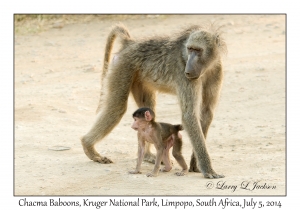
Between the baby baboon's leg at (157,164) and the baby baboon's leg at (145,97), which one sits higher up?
the baby baboon's leg at (145,97)

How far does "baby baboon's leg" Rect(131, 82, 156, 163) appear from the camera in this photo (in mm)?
8233

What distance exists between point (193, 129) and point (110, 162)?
4.44ft

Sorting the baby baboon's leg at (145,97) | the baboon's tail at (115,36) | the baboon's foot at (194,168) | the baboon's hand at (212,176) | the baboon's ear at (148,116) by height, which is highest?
the baboon's tail at (115,36)

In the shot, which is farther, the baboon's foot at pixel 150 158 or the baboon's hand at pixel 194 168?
the baboon's foot at pixel 150 158

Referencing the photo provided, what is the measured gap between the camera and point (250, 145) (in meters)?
8.72

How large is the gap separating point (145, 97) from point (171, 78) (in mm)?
825

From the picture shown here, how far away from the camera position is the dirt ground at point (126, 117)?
703 centimetres

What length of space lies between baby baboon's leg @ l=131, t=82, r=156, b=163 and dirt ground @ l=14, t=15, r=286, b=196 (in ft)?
0.63

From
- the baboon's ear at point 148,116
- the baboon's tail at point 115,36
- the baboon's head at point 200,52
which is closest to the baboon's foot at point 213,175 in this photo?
the baboon's ear at point 148,116

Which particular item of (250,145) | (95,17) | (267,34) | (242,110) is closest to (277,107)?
(242,110)

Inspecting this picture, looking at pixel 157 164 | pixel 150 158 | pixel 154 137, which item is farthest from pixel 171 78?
pixel 150 158

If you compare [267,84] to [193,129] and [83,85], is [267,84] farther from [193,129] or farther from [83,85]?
[193,129]

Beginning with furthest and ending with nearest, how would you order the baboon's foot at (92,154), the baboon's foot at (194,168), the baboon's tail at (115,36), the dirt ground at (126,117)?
the baboon's tail at (115,36)
the baboon's foot at (92,154)
the baboon's foot at (194,168)
the dirt ground at (126,117)

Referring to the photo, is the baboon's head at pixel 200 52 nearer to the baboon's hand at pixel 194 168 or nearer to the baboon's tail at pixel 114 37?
the baboon's hand at pixel 194 168
